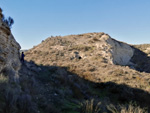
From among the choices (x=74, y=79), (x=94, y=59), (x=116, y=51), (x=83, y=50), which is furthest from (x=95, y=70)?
(x=116, y=51)

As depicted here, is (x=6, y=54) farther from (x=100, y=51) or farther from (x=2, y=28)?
(x=100, y=51)

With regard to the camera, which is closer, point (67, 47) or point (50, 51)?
point (50, 51)

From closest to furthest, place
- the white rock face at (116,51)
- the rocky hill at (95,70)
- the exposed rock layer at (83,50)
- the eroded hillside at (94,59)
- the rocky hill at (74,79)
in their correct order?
the rocky hill at (74,79) → the rocky hill at (95,70) → the eroded hillside at (94,59) → the exposed rock layer at (83,50) → the white rock face at (116,51)

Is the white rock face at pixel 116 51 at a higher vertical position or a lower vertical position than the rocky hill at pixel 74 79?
higher

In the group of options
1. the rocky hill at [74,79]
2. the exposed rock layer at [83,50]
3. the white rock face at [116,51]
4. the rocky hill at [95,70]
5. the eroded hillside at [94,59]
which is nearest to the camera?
the rocky hill at [74,79]

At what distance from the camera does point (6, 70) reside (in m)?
6.18

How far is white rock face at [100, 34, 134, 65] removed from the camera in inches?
1097

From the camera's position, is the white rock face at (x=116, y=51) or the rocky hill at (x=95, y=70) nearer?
the rocky hill at (x=95, y=70)

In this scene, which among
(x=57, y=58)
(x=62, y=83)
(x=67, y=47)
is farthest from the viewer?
(x=67, y=47)

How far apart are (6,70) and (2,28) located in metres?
1.87

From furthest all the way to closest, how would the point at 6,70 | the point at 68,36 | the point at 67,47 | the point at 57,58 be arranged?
1. the point at 68,36
2. the point at 67,47
3. the point at 57,58
4. the point at 6,70

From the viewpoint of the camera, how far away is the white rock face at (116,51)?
91.4 feet

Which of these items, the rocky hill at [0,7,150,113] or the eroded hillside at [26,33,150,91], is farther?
the eroded hillside at [26,33,150,91]

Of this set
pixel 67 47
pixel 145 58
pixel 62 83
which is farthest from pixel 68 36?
pixel 62 83
